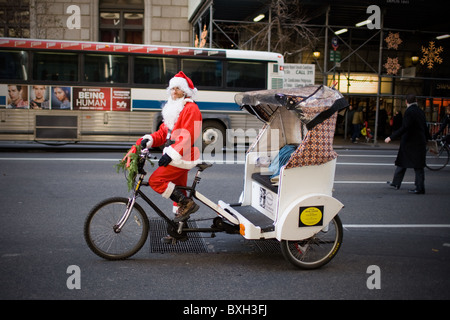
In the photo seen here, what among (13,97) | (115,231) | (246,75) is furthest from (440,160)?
(13,97)

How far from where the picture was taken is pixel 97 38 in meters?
23.3

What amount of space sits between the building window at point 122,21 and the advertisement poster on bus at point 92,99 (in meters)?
10.1

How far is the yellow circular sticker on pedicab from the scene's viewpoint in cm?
474

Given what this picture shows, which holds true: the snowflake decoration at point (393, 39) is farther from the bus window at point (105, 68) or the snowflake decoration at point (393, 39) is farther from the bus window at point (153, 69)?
the bus window at point (105, 68)

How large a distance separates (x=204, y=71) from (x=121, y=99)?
2.89m

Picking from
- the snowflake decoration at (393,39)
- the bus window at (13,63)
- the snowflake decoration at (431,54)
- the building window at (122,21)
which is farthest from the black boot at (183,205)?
the snowflake decoration at (431,54)

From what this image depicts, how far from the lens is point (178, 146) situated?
196 inches

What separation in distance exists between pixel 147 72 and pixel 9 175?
21.7 feet

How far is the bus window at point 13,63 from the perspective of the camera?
14336 millimetres

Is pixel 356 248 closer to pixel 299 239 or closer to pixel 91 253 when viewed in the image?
pixel 299 239

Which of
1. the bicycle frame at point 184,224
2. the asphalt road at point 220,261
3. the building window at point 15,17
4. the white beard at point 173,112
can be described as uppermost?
the building window at point 15,17

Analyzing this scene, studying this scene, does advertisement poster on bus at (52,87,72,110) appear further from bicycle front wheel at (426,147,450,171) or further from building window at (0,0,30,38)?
bicycle front wheel at (426,147,450,171)

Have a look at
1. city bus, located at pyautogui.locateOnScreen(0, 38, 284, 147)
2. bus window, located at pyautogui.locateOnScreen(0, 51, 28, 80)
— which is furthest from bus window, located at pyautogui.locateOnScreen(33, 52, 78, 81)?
bus window, located at pyautogui.locateOnScreen(0, 51, 28, 80)

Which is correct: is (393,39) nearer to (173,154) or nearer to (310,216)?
(310,216)
